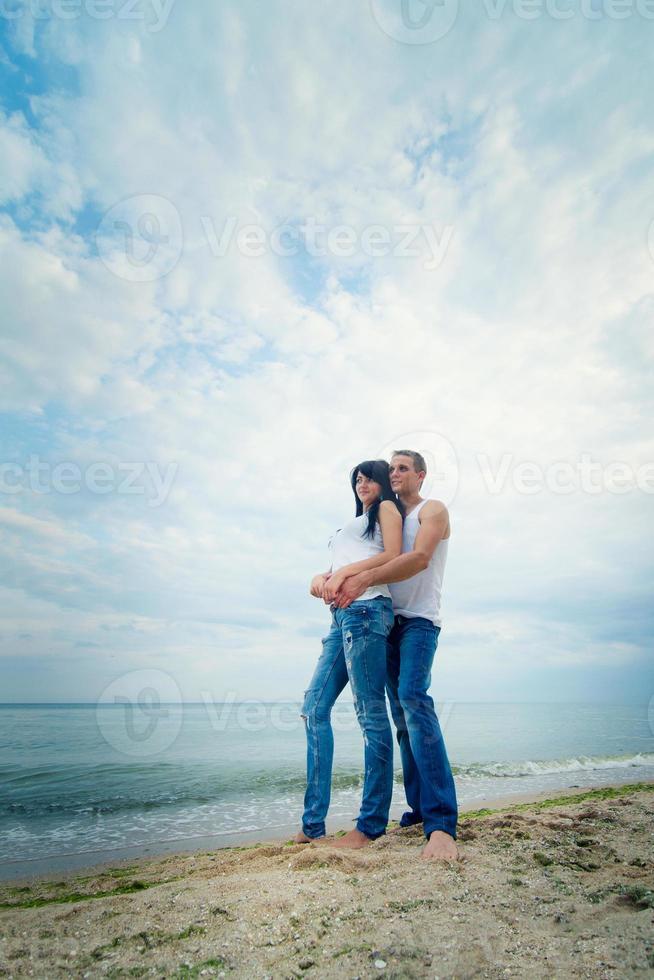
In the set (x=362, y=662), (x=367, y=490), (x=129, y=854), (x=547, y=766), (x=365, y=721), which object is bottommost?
(x=129, y=854)

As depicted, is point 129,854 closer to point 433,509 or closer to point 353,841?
point 353,841

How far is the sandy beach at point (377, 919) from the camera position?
1766 millimetres

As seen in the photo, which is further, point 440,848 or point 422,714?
point 422,714

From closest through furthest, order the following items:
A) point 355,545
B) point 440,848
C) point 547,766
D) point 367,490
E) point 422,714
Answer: point 440,848
point 422,714
point 355,545
point 367,490
point 547,766

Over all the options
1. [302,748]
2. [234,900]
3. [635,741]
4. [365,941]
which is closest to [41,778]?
[302,748]

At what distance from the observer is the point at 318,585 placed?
12.4ft

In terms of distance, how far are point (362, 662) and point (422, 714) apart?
0.48 m

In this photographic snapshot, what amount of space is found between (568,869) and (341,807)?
182 inches

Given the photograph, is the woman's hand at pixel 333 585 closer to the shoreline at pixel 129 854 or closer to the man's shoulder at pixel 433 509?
the man's shoulder at pixel 433 509

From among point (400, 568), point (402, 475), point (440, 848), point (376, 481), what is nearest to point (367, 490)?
point (376, 481)

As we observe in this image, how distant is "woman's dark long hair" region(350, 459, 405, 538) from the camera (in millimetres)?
3801

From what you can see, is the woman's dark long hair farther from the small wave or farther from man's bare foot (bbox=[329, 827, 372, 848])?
the small wave

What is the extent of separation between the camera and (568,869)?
2.66m

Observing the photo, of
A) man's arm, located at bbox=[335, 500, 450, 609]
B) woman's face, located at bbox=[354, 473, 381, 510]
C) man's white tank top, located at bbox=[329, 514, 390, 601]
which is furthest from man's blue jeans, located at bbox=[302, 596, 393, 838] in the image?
woman's face, located at bbox=[354, 473, 381, 510]
